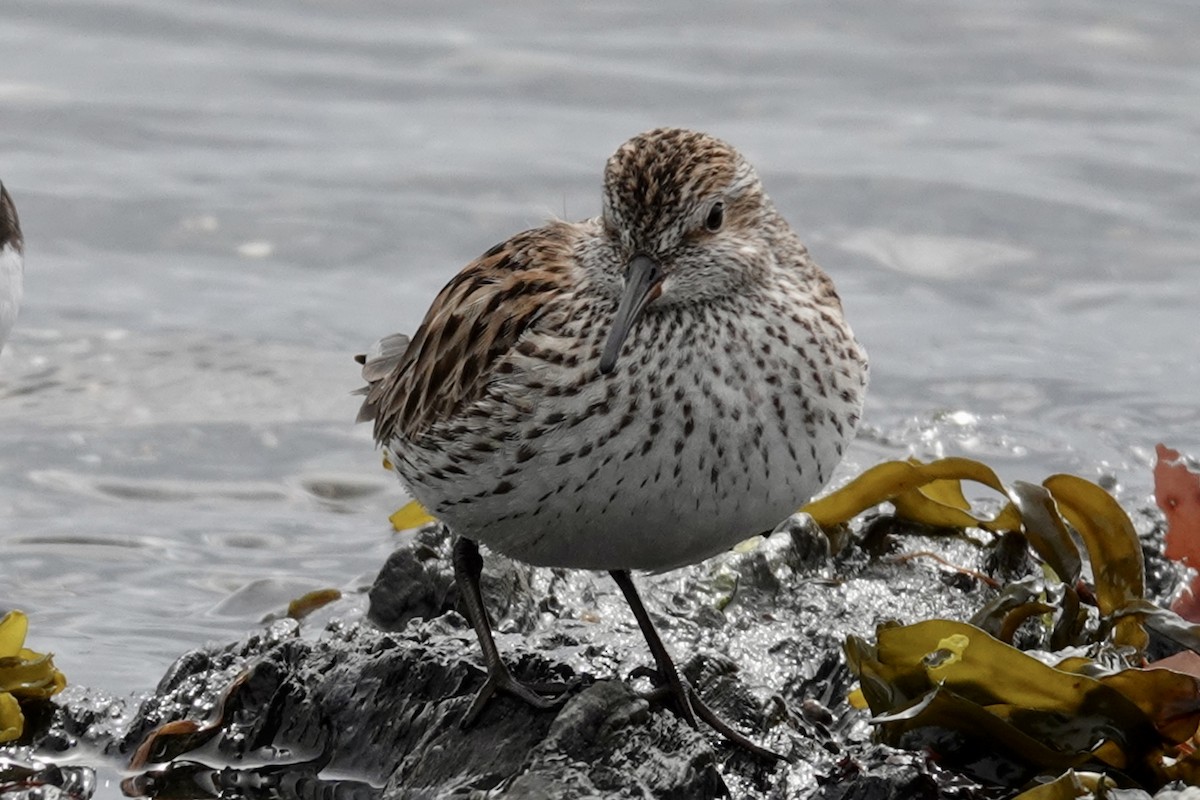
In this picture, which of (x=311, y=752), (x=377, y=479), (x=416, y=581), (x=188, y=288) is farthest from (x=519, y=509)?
(x=188, y=288)

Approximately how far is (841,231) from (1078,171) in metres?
1.66

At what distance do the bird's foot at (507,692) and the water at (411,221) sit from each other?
73.7 inches

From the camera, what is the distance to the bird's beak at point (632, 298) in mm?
4281

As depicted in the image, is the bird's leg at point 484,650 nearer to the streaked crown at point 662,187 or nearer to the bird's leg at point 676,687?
the bird's leg at point 676,687

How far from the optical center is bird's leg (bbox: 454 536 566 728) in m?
4.58

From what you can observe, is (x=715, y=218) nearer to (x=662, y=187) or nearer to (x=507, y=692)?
(x=662, y=187)

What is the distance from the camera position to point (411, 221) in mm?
10914

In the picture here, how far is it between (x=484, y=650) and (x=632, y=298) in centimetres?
109

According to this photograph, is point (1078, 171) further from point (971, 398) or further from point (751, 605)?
point (751, 605)

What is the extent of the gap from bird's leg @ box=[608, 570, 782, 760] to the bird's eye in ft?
3.12

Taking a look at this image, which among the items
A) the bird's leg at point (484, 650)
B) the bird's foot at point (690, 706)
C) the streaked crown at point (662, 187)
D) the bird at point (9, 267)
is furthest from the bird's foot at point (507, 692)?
the bird at point (9, 267)

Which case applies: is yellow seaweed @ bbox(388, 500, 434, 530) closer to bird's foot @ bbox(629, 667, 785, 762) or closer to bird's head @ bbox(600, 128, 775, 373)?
bird's foot @ bbox(629, 667, 785, 762)

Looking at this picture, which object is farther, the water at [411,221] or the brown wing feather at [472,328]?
the water at [411,221]

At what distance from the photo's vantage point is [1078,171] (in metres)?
11.4
